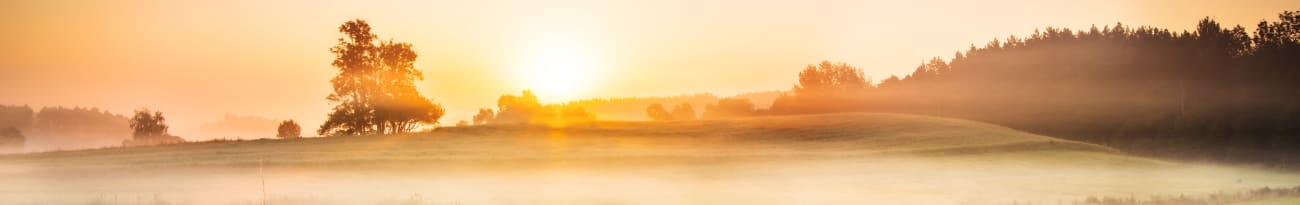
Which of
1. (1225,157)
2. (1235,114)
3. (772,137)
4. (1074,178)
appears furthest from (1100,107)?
(1074,178)

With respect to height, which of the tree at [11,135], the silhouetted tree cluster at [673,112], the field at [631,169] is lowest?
the field at [631,169]

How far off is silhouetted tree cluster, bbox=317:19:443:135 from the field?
104 inches

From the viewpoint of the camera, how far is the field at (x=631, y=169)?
67.1 ft

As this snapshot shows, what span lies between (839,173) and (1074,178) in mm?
5703

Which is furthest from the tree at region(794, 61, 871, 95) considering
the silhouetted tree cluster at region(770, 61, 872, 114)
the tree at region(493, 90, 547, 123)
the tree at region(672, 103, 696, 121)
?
the tree at region(493, 90, 547, 123)

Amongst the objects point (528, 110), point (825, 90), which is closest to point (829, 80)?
point (825, 90)

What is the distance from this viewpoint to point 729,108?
91.4 metres

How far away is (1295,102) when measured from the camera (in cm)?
5462

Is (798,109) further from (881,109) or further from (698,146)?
(698,146)

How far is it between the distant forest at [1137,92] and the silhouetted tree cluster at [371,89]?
94.9 ft

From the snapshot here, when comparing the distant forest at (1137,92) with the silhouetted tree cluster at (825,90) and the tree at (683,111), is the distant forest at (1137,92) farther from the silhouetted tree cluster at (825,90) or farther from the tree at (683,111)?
the tree at (683,111)

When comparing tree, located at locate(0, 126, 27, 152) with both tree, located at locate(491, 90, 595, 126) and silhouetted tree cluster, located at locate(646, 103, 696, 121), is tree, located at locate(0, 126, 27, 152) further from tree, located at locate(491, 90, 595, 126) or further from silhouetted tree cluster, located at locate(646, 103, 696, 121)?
silhouetted tree cluster, located at locate(646, 103, 696, 121)

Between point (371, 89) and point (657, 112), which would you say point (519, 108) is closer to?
point (657, 112)

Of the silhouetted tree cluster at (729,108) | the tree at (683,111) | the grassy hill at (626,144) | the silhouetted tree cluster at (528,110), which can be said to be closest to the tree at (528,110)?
the silhouetted tree cluster at (528,110)
